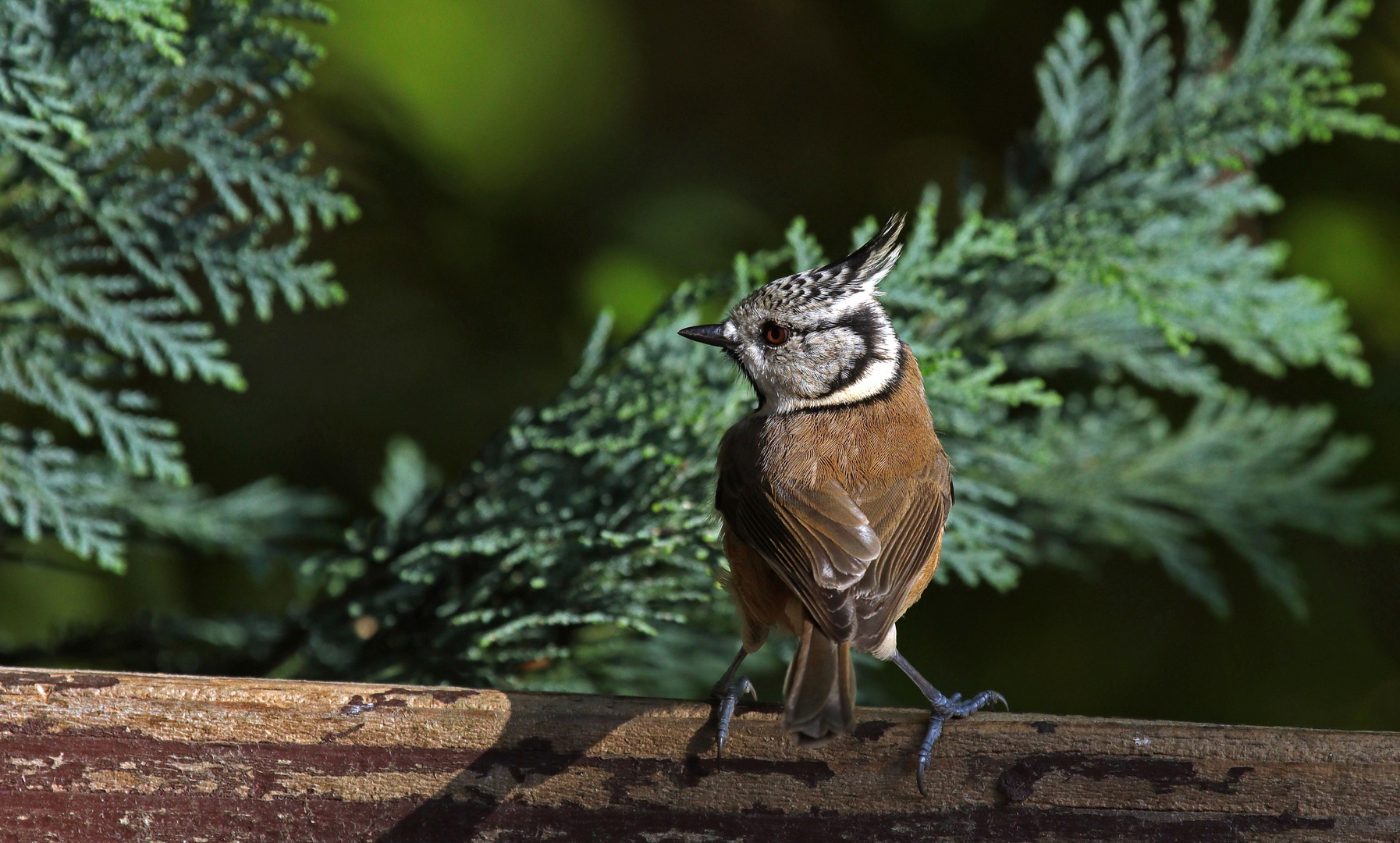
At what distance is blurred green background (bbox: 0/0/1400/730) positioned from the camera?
3.64 metres

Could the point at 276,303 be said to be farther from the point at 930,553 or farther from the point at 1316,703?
the point at 1316,703

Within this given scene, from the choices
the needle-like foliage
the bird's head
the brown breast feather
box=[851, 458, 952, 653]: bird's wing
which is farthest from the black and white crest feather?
box=[851, 458, 952, 653]: bird's wing

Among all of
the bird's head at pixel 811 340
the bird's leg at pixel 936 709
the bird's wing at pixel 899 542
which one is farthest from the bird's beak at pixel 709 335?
the bird's leg at pixel 936 709

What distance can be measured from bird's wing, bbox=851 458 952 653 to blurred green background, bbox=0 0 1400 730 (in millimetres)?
1318

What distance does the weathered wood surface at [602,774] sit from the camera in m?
1.76

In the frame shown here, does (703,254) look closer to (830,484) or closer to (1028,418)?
(1028,418)

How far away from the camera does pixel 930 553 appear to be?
7.39 feet

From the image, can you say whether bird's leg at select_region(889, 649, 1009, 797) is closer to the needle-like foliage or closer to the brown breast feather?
the brown breast feather

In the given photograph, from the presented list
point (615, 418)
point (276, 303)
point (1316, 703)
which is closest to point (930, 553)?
point (615, 418)

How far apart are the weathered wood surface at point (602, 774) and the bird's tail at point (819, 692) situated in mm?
102

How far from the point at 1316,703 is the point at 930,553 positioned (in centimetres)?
219

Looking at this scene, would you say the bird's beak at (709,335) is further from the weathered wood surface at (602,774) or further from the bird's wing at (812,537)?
the weathered wood surface at (602,774)

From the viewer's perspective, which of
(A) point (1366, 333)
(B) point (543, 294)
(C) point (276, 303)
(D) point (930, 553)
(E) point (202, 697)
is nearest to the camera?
(E) point (202, 697)

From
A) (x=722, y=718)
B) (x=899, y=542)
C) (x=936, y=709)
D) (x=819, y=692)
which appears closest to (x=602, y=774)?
(x=722, y=718)
